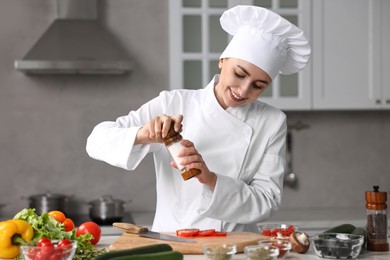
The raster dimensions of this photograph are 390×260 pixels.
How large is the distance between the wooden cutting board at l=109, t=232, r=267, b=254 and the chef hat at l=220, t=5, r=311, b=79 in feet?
1.94

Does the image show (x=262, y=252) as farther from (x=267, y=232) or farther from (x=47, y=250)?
(x=47, y=250)

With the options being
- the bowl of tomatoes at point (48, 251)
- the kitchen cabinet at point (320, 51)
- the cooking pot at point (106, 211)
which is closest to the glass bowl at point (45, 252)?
the bowl of tomatoes at point (48, 251)

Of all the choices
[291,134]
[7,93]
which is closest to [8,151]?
[7,93]

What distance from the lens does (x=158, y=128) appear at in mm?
2031

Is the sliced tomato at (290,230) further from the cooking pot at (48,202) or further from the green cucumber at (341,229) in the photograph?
the cooking pot at (48,202)

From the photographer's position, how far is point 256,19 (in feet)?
7.55

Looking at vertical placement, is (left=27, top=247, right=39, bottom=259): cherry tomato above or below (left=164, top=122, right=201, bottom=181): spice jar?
below

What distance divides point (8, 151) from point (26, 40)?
680 millimetres

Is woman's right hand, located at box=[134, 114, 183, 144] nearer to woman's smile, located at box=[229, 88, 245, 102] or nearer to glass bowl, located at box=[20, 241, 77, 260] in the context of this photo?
woman's smile, located at box=[229, 88, 245, 102]

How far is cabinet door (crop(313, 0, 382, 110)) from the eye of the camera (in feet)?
13.2

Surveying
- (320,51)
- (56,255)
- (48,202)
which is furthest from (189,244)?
(320,51)

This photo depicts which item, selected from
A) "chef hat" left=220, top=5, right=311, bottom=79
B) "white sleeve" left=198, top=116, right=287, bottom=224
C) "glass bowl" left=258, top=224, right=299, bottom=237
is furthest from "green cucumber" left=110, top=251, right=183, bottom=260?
"chef hat" left=220, top=5, right=311, bottom=79

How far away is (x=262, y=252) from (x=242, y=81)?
0.68m

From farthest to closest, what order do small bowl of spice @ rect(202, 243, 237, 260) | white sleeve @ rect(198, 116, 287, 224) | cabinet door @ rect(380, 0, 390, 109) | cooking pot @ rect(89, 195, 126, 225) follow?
cabinet door @ rect(380, 0, 390, 109) → cooking pot @ rect(89, 195, 126, 225) → white sleeve @ rect(198, 116, 287, 224) → small bowl of spice @ rect(202, 243, 237, 260)
